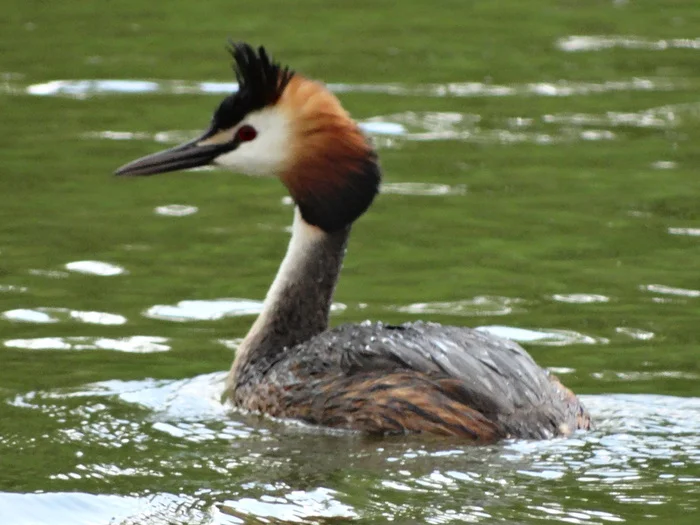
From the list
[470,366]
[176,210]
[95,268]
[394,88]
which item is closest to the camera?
[470,366]

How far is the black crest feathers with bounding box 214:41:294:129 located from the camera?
28.7ft

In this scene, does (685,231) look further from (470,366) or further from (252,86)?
(470,366)

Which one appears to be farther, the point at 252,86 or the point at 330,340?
the point at 252,86

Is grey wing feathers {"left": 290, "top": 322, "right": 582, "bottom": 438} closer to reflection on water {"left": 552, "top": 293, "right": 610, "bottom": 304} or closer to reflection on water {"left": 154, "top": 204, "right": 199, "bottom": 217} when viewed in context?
reflection on water {"left": 552, "top": 293, "right": 610, "bottom": 304}

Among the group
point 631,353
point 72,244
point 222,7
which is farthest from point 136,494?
point 222,7

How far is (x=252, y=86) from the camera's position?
8.89 meters

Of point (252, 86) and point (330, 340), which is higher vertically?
point (252, 86)

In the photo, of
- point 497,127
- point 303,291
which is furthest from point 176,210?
point 303,291

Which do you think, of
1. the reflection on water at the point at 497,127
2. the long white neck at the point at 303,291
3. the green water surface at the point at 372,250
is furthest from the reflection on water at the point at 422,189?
the long white neck at the point at 303,291

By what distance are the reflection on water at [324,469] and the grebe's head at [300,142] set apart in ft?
3.80

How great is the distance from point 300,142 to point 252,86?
0.35 metres

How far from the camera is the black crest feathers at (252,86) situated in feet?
28.7

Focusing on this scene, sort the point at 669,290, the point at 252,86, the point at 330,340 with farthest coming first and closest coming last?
the point at 669,290, the point at 252,86, the point at 330,340

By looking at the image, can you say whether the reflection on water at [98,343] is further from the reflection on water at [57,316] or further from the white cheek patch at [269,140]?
the white cheek patch at [269,140]
